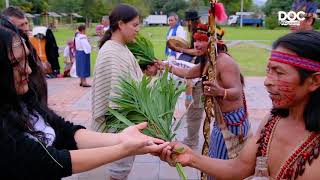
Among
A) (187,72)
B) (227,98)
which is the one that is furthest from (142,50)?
(227,98)

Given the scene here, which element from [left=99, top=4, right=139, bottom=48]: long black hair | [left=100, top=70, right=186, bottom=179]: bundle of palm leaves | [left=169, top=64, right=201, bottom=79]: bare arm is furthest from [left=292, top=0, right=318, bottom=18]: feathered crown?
[left=100, top=70, right=186, bottom=179]: bundle of palm leaves

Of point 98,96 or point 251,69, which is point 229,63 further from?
point 251,69

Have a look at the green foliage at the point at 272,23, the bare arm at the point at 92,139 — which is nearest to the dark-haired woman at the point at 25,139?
the bare arm at the point at 92,139

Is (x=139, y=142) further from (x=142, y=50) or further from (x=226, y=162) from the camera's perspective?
(x=142, y=50)

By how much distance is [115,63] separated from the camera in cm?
349

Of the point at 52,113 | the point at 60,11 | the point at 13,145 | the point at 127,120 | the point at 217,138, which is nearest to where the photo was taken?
the point at 13,145

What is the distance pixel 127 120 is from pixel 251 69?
12.3 meters

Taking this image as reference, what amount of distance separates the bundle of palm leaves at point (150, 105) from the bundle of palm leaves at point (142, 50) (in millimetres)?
1150

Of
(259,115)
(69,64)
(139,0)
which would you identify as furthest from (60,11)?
(259,115)

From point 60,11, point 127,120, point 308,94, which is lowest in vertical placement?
point 127,120

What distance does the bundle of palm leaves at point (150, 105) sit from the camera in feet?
8.76

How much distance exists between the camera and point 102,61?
11.6 ft

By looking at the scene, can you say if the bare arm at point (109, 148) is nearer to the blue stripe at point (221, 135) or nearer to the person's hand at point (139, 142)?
the person's hand at point (139, 142)

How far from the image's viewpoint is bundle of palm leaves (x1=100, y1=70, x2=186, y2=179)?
2.67 metres
